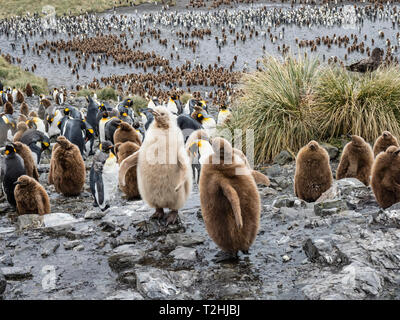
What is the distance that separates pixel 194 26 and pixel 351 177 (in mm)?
32189

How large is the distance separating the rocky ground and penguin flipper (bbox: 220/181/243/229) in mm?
525

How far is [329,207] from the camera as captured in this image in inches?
202

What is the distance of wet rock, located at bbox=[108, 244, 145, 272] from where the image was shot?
4.11 m

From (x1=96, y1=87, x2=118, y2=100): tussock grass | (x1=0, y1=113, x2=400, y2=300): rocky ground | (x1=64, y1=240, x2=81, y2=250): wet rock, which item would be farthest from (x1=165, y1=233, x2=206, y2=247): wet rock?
(x1=96, y1=87, x2=118, y2=100): tussock grass

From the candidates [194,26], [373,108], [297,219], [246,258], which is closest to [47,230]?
[246,258]

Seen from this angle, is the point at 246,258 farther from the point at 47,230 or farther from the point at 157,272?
the point at 47,230

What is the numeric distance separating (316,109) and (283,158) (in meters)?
1.24

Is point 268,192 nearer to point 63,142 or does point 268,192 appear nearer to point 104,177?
point 104,177

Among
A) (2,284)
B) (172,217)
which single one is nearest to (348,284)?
(172,217)

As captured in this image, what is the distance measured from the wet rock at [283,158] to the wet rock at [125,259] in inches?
176

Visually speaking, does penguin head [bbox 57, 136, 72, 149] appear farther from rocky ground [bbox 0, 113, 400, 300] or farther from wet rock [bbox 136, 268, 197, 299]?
wet rock [bbox 136, 268, 197, 299]

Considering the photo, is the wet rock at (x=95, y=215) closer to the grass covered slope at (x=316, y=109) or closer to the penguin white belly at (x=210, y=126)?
the grass covered slope at (x=316, y=109)

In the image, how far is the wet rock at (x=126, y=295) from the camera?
3465 millimetres

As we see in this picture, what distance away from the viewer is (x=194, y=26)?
36.8 m
